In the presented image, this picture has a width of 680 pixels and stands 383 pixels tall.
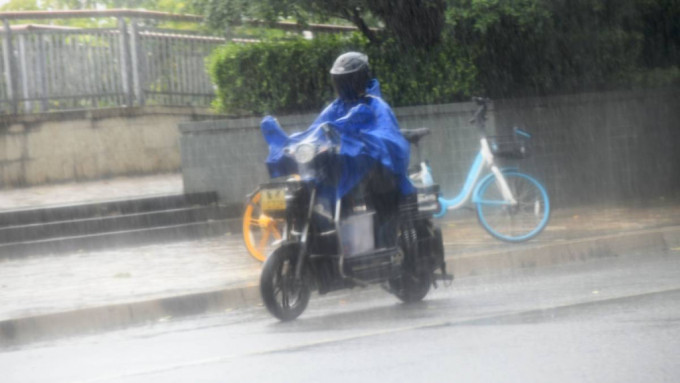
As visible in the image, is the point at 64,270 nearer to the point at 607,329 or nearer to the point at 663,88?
the point at 607,329

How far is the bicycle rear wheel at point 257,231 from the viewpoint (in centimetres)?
1015

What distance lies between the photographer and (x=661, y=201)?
47.4 feet

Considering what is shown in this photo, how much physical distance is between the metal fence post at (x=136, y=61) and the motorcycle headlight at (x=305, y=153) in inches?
405

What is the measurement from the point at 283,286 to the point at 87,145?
9.97m

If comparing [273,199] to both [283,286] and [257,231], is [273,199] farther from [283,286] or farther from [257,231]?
[257,231]

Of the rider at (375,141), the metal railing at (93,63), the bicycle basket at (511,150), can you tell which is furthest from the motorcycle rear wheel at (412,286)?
the metal railing at (93,63)

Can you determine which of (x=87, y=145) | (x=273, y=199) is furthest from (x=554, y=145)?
(x=273, y=199)

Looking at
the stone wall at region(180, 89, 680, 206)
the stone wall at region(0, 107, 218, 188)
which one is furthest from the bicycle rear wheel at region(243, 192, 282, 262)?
the stone wall at region(0, 107, 218, 188)

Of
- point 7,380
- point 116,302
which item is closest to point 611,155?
point 116,302

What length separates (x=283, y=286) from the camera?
7.62 meters

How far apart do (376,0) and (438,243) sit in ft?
17.8

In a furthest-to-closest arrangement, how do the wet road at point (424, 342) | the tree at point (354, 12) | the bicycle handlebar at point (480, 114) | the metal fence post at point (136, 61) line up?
the metal fence post at point (136, 61) < the tree at point (354, 12) < the bicycle handlebar at point (480, 114) < the wet road at point (424, 342)

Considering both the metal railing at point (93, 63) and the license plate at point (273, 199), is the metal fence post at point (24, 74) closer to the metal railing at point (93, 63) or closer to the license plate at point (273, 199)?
the metal railing at point (93, 63)

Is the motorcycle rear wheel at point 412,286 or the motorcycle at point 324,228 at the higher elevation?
the motorcycle at point 324,228
